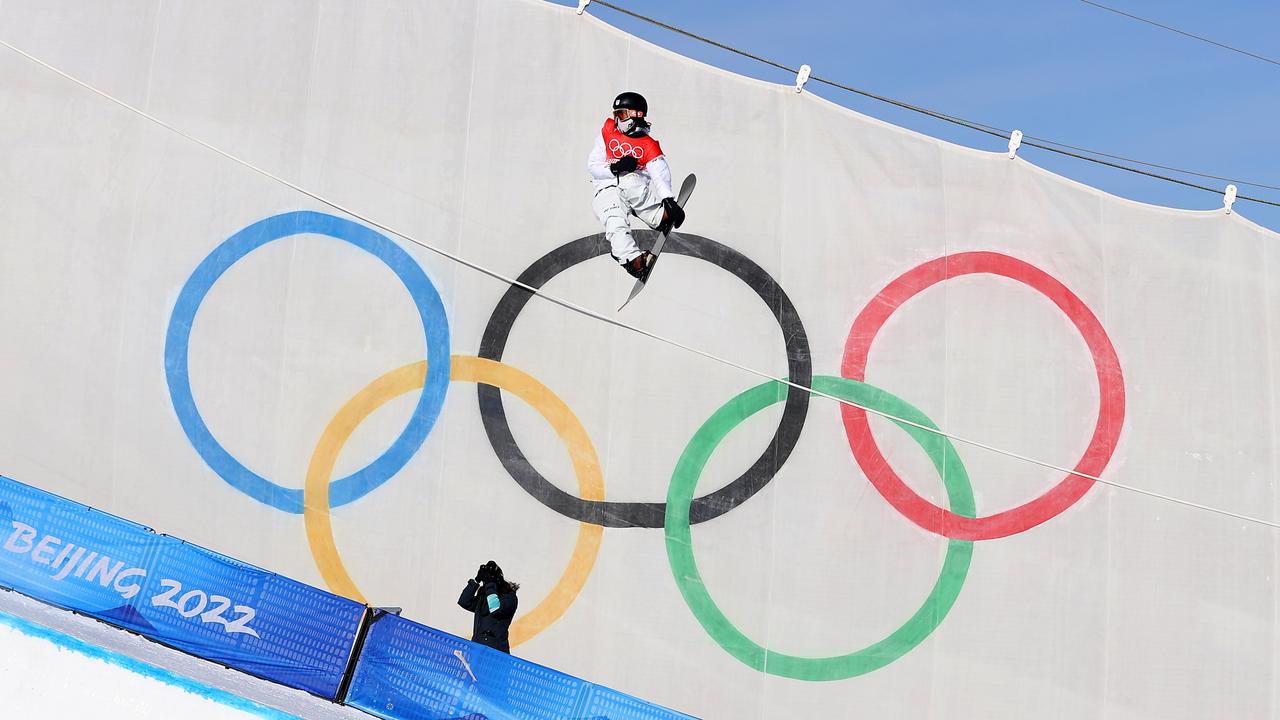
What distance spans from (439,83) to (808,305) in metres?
2.90

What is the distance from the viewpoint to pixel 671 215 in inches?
277

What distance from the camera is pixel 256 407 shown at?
23.7 ft

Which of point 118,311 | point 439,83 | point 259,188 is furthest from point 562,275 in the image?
point 118,311

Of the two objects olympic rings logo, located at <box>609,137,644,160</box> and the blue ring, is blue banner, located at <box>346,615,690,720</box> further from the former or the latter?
olympic rings logo, located at <box>609,137,644,160</box>

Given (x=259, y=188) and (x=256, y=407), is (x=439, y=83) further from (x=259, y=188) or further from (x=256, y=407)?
(x=256, y=407)

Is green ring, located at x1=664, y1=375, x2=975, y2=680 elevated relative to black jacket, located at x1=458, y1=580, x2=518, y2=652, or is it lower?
elevated

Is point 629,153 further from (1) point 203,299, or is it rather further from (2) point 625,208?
(1) point 203,299

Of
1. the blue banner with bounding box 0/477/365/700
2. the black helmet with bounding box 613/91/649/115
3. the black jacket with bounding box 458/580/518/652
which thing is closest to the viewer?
the blue banner with bounding box 0/477/365/700

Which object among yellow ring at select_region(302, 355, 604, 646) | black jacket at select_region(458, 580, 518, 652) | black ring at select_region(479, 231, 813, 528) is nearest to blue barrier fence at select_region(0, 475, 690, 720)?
black jacket at select_region(458, 580, 518, 652)

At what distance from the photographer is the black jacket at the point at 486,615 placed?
22.1 ft

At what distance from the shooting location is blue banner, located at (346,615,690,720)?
17.0 ft

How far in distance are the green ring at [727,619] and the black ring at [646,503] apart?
14 centimetres

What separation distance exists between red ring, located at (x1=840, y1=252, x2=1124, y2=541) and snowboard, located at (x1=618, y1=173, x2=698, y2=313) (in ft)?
4.56

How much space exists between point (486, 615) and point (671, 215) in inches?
111
